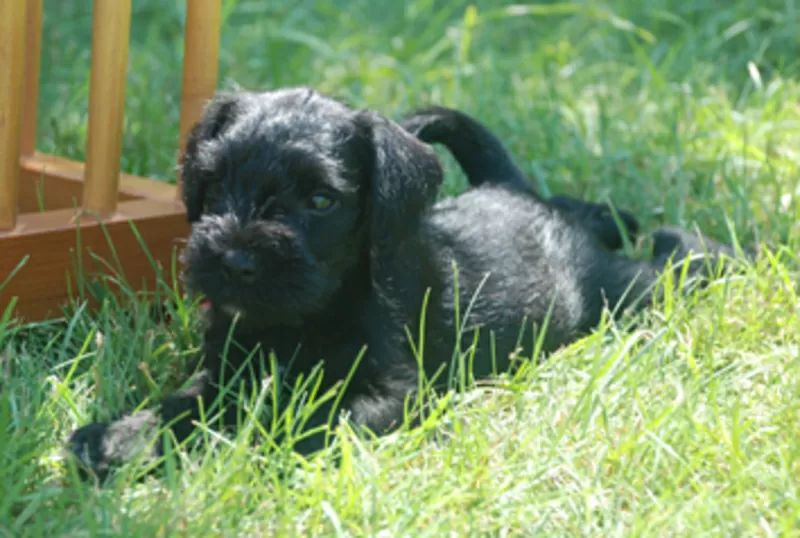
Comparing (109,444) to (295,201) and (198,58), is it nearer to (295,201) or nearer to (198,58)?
(295,201)

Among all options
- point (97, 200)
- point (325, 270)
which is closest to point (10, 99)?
point (97, 200)

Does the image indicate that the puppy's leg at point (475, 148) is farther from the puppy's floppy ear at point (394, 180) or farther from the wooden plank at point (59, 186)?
the wooden plank at point (59, 186)

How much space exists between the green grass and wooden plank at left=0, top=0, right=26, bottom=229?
1.14 ft

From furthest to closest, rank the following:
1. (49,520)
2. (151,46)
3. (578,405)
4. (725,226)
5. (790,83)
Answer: (151,46) < (790,83) < (725,226) < (578,405) < (49,520)

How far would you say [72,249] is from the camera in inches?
121

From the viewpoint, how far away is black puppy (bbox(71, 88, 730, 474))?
8.28ft

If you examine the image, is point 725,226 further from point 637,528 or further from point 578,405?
point 637,528

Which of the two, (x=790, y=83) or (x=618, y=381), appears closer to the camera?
(x=618, y=381)

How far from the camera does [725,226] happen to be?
3.88m

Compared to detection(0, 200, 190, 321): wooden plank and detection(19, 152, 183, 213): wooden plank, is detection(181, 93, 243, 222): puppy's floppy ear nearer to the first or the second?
detection(0, 200, 190, 321): wooden plank

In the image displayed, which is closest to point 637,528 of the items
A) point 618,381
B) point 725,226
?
point 618,381

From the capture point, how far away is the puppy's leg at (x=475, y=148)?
11.8 ft

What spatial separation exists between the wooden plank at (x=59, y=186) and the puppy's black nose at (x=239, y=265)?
96cm

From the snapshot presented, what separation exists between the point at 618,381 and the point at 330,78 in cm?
335
